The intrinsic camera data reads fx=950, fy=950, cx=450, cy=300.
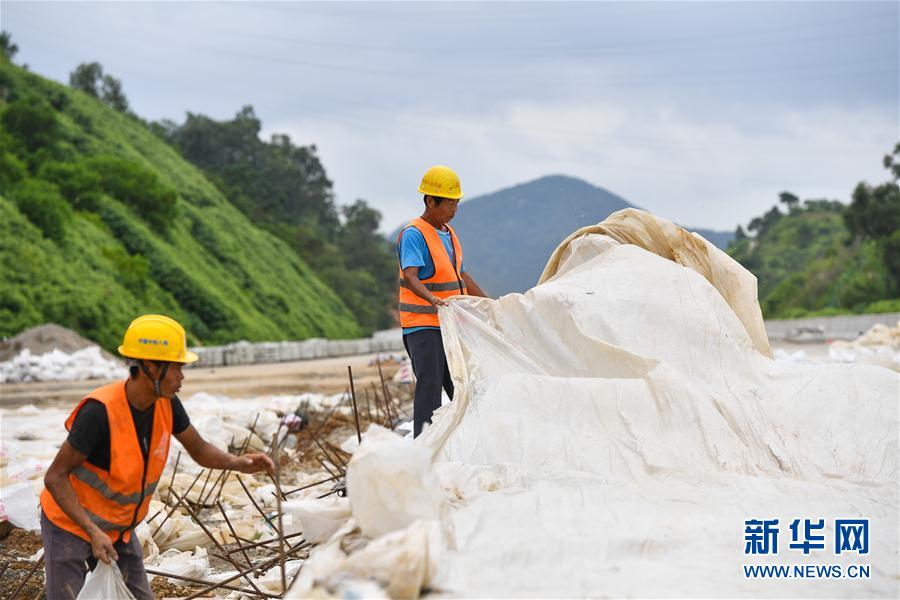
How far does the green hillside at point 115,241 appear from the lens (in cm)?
2002

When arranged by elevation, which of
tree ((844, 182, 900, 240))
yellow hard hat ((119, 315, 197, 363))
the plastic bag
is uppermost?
tree ((844, 182, 900, 240))

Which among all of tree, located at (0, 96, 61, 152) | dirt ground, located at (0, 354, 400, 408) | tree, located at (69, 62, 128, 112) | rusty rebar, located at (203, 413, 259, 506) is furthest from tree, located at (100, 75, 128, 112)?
rusty rebar, located at (203, 413, 259, 506)

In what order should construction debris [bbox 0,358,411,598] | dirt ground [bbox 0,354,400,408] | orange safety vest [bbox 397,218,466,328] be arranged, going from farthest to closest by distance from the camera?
dirt ground [bbox 0,354,400,408] → orange safety vest [bbox 397,218,466,328] → construction debris [bbox 0,358,411,598]

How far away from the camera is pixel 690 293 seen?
4.14 meters

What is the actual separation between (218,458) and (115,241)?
22.9 meters

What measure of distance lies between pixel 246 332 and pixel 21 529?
73.2 feet

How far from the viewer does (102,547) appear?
269 cm

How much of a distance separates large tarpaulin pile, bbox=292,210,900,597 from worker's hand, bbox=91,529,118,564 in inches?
Answer: 29.8

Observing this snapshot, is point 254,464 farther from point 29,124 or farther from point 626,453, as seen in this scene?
point 29,124

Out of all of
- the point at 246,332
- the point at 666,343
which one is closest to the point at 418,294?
the point at 666,343

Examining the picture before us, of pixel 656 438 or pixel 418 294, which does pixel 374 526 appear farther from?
pixel 418 294

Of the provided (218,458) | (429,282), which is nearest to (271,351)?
(429,282)

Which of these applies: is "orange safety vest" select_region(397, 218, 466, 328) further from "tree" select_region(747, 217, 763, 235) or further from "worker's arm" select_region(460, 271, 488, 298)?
"tree" select_region(747, 217, 763, 235)

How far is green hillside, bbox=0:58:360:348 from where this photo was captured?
Result: 65.7 feet
